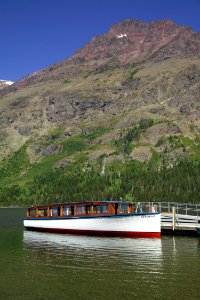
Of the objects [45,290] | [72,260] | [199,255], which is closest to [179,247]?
[199,255]

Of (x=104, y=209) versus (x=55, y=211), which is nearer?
(x=104, y=209)

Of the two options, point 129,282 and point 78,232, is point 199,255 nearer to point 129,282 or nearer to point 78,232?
point 129,282

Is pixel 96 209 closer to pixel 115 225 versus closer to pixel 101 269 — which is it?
pixel 115 225

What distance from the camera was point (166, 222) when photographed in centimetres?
7700

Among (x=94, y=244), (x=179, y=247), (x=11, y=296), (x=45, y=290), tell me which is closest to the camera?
(x=11, y=296)

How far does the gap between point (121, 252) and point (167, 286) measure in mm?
19618

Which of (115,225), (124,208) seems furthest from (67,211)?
(115,225)

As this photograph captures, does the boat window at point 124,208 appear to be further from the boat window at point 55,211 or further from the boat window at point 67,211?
the boat window at point 55,211

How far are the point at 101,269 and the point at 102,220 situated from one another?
3226 cm

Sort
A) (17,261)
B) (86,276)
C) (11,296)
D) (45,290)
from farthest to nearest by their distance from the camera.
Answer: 1. (17,261)
2. (86,276)
3. (45,290)
4. (11,296)

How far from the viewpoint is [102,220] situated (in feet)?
245

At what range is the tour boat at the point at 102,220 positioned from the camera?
232ft

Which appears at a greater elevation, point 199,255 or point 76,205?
point 76,205

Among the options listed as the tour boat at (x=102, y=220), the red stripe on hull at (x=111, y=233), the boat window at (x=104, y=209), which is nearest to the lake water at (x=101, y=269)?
the red stripe on hull at (x=111, y=233)
